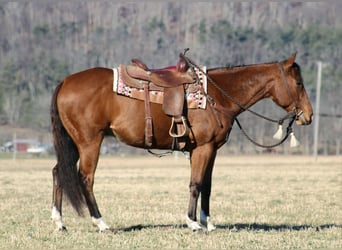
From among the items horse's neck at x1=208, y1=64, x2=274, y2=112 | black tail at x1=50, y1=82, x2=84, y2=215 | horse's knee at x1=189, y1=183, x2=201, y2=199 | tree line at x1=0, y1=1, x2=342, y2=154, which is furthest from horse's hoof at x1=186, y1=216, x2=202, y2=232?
tree line at x1=0, y1=1, x2=342, y2=154

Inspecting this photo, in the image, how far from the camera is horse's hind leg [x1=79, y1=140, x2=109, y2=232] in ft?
37.7

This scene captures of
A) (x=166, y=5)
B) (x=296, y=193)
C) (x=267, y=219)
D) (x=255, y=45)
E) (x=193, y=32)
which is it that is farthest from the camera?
(x=166, y=5)

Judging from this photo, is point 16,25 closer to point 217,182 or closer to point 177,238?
point 217,182

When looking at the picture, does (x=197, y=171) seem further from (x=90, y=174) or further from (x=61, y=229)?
(x=61, y=229)

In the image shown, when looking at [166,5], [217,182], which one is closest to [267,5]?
[166,5]

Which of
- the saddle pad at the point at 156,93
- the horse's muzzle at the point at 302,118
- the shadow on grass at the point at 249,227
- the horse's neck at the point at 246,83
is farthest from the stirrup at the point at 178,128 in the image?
the horse's muzzle at the point at 302,118

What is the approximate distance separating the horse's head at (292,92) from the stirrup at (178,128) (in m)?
1.71

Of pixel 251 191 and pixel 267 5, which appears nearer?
pixel 251 191

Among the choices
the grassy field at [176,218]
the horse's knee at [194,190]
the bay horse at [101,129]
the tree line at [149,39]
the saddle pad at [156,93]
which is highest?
the saddle pad at [156,93]

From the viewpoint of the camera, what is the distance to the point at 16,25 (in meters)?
126

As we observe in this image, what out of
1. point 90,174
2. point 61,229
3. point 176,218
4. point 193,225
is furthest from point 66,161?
point 176,218

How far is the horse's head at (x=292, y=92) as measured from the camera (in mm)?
12039

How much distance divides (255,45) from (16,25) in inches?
1553

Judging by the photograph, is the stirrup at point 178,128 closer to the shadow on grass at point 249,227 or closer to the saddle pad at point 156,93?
the saddle pad at point 156,93
